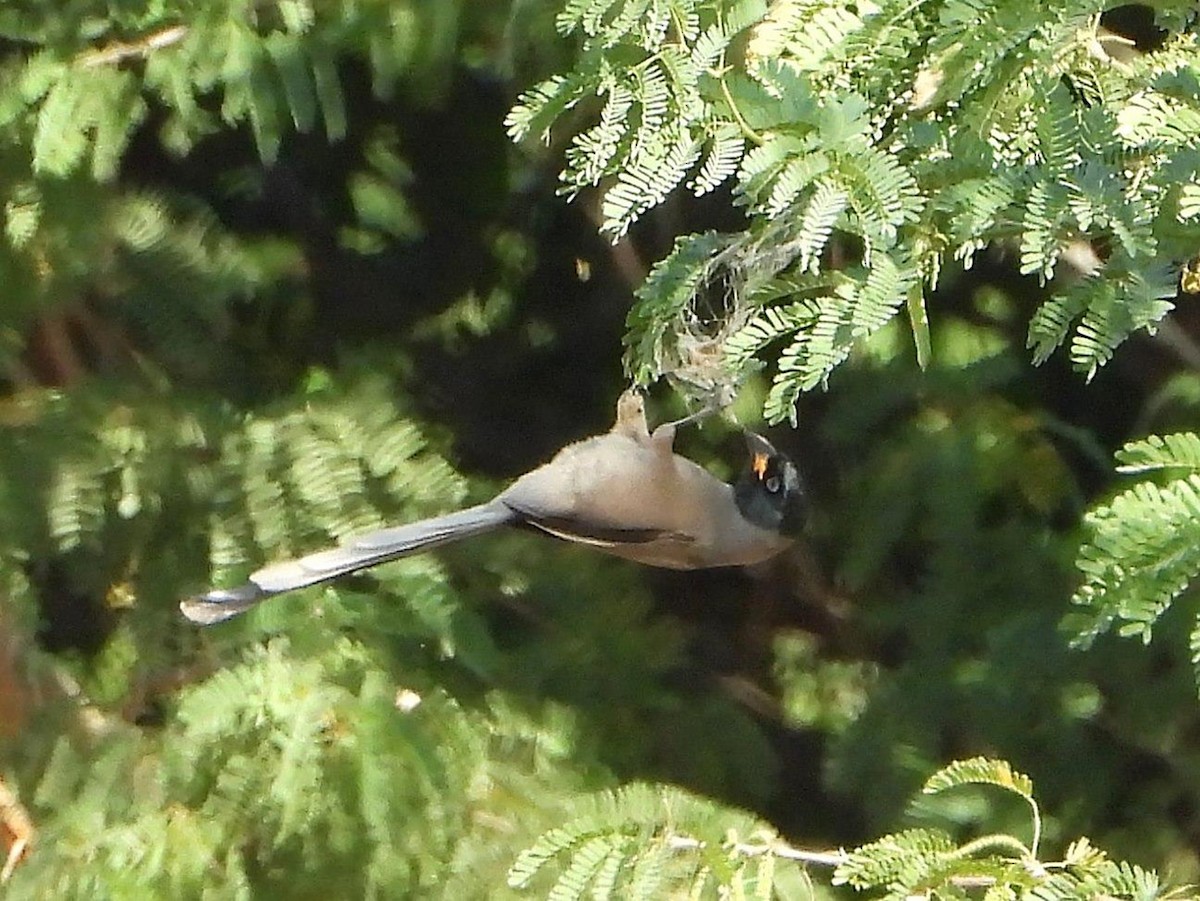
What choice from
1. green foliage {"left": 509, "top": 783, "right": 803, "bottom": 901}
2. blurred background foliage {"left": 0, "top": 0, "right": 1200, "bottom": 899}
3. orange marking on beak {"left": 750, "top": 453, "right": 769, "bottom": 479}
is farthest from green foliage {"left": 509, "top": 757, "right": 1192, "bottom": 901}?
orange marking on beak {"left": 750, "top": 453, "right": 769, "bottom": 479}

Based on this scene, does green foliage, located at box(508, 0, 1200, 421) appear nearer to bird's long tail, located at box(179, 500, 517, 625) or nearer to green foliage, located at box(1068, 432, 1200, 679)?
green foliage, located at box(1068, 432, 1200, 679)

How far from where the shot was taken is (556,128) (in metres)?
1.56

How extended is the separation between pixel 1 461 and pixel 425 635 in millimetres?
536

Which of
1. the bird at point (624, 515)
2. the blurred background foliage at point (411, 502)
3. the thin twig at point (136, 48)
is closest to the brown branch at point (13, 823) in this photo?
the blurred background foliage at point (411, 502)

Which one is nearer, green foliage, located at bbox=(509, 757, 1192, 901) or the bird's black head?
green foliage, located at bbox=(509, 757, 1192, 901)

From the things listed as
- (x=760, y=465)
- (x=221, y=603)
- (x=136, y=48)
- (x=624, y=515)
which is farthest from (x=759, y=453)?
(x=136, y=48)

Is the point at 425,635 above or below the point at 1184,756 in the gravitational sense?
above

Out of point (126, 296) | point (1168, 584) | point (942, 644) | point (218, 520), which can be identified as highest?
point (1168, 584)

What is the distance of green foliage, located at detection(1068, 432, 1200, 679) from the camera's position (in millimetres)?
908

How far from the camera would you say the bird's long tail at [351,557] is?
1.45 m

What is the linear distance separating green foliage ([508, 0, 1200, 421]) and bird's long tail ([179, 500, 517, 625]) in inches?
21.5

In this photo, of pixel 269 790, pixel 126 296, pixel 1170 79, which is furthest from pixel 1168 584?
pixel 126 296

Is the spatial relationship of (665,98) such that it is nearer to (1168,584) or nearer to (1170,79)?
(1170,79)

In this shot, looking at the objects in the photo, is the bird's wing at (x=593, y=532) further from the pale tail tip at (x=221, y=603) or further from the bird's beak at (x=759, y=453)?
the pale tail tip at (x=221, y=603)
